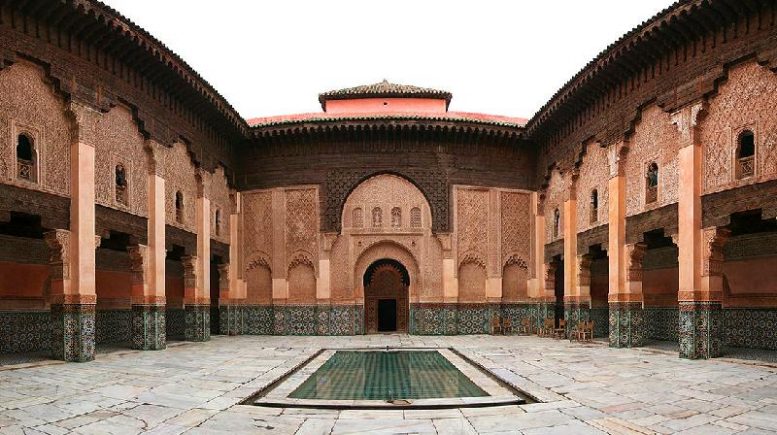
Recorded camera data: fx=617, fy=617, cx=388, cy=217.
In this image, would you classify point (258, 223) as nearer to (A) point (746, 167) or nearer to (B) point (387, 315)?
(B) point (387, 315)

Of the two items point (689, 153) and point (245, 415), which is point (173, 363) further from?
point (689, 153)

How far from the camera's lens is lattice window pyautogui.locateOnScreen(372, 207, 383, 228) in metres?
18.2

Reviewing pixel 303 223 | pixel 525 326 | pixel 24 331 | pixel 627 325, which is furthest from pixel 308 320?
pixel 627 325

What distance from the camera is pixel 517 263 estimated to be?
18469mm

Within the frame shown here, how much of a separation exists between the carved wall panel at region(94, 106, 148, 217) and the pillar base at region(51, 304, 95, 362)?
6.75ft

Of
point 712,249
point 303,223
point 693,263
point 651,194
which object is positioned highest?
point 651,194

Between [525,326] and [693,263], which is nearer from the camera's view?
[693,263]

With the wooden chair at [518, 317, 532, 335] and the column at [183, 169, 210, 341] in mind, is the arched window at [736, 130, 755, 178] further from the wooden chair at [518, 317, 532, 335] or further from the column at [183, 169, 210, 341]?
the column at [183, 169, 210, 341]

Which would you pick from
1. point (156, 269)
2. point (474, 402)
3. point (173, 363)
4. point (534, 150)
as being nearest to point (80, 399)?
point (173, 363)

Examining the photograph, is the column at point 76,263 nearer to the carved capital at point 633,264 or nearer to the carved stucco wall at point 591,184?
the carved capital at point 633,264

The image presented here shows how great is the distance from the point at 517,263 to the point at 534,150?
349 cm

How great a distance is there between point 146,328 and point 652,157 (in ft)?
36.1

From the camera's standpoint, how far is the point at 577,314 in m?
15.5

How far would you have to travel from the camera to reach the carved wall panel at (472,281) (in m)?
18.2
